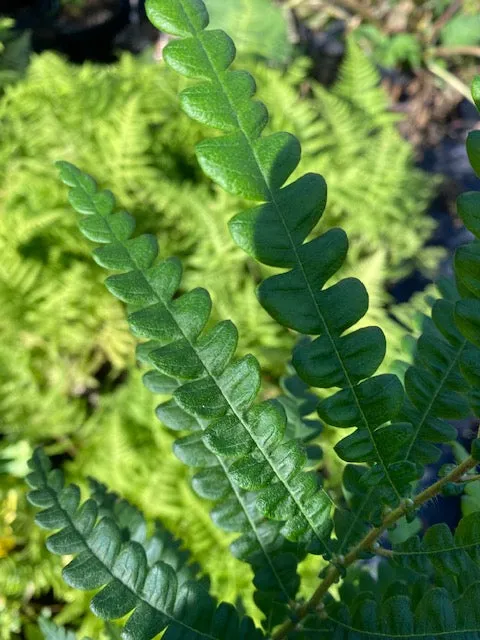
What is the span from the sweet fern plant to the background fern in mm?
1041

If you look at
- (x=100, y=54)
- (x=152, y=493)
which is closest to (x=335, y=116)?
(x=152, y=493)

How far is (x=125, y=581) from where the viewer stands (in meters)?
0.55

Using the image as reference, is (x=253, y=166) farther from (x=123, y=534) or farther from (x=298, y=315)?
(x=123, y=534)

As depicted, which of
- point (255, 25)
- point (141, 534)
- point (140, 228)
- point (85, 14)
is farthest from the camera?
point (85, 14)

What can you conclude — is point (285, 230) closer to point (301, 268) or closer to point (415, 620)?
point (301, 268)

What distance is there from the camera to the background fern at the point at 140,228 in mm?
1767

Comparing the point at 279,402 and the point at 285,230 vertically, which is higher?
the point at 285,230

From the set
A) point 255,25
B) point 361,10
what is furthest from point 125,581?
point 361,10

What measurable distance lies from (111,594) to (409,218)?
2410 mm

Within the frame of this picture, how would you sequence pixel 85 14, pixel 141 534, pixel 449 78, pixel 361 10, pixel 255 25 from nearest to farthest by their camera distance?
pixel 141 534
pixel 255 25
pixel 449 78
pixel 361 10
pixel 85 14

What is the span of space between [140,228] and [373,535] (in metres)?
2.01

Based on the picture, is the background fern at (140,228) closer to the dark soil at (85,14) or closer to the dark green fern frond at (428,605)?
the dark green fern frond at (428,605)

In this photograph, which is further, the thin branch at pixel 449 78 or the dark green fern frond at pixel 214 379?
→ the thin branch at pixel 449 78

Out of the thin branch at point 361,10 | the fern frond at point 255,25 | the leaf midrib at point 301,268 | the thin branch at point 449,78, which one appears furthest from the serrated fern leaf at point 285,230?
the thin branch at point 361,10
